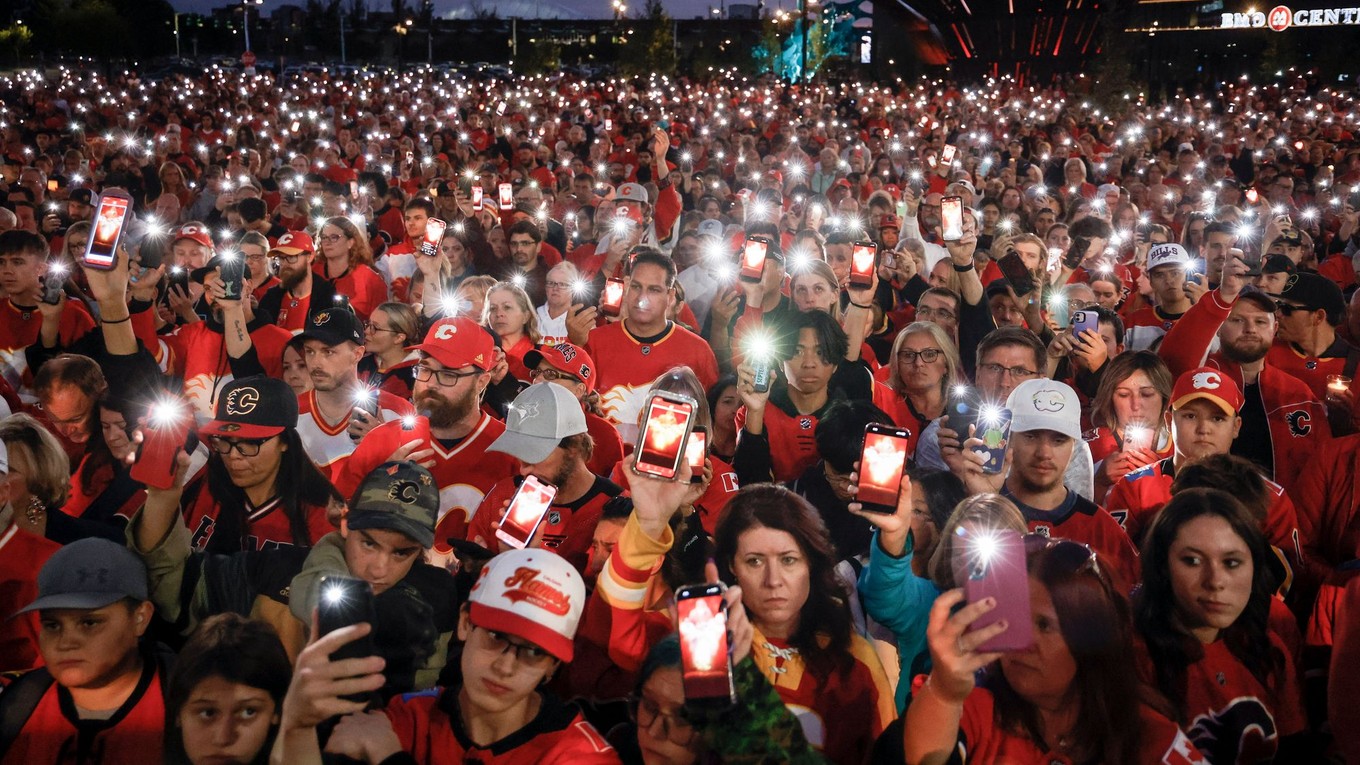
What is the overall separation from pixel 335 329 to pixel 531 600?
3019mm

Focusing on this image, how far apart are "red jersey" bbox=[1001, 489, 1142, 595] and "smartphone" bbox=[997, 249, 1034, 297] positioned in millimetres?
3686

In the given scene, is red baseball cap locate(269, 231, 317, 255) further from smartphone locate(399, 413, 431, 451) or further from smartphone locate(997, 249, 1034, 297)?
smartphone locate(997, 249, 1034, 297)

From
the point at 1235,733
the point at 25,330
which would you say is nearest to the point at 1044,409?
the point at 1235,733

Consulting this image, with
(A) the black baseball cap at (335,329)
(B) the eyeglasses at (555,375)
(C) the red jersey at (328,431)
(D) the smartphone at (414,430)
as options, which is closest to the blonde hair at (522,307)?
(B) the eyeglasses at (555,375)

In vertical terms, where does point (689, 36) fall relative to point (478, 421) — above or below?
above

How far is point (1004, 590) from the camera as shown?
9.62 ft

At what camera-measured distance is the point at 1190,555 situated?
3.61 m

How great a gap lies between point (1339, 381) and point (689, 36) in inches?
2874

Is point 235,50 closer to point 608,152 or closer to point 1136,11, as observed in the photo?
point 1136,11

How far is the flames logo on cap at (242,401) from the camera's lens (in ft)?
15.0

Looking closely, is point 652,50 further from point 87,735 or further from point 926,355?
point 87,735

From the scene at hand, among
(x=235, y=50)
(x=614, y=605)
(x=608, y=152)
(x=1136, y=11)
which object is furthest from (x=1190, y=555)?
(x=235, y=50)

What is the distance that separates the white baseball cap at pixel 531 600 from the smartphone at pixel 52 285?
4763 millimetres

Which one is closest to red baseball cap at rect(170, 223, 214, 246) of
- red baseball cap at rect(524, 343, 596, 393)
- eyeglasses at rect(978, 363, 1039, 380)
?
red baseball cap at rect(524, 343, 596, 393)
